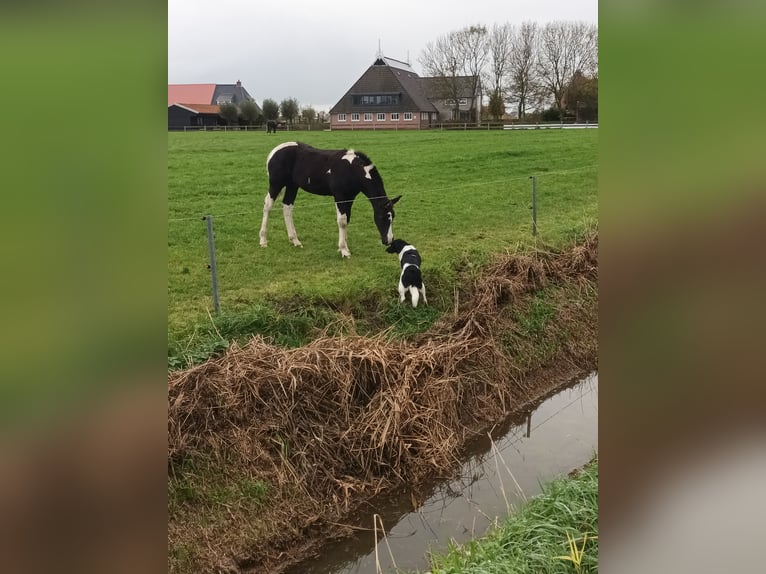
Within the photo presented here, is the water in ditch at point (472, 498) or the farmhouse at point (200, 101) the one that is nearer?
the water in ditch at point (472, 498)

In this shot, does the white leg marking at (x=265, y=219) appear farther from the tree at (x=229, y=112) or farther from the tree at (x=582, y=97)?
the tree at (x=582, y=97)

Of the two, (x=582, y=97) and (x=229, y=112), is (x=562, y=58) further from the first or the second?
(x=229, y=112)

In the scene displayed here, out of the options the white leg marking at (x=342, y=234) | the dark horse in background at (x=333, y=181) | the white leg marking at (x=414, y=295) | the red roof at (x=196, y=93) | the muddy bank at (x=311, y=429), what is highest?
the red roof at (x=196, y=93)

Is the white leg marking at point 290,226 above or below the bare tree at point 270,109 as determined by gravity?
below

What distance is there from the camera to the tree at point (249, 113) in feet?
80.8

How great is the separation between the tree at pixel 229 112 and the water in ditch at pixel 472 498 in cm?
2086

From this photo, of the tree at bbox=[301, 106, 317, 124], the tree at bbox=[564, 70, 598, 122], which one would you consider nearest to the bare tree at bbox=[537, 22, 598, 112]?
the tree at bbox=[564, 70, 598, 122]

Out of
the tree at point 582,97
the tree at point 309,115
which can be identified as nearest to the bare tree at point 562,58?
the tree at point 582,97

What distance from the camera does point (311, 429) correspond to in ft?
17.3

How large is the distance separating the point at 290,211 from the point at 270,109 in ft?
55.7
